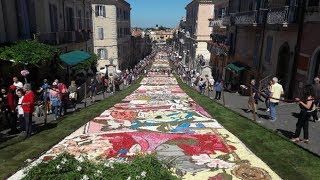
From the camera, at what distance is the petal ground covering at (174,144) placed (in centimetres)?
874

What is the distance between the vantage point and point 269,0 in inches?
1033

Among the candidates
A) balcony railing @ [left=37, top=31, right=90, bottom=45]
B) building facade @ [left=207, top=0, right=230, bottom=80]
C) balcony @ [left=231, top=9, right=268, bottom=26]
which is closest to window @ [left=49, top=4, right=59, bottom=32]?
balcony railing @ [left=37, top=31, right=90, bottom=45]

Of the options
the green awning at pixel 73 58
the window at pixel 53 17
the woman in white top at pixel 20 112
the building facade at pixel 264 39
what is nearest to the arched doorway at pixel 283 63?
the building facade at pixel 264 39

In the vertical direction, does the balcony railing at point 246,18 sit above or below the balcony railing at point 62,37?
above

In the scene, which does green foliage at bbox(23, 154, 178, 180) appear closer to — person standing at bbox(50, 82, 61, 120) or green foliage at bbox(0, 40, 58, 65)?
person standing at bbox(50, 82, 61, 120)

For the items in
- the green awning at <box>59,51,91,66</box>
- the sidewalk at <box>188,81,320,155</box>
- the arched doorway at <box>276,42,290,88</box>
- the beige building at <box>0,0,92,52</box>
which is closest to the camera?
the sidewalk at <box>188,81,320,155</box>

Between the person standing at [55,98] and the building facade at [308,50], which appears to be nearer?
the person standing at [55,98]

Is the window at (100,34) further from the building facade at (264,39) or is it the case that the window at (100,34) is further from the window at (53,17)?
the window at (53,17)

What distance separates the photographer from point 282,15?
21844 millimetres

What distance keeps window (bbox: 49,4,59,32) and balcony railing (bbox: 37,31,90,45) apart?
0.70 meters

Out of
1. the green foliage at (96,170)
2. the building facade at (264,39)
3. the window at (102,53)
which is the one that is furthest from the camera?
the window at (102,53)

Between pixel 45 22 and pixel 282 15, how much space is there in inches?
721

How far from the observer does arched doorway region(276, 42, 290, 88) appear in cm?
2281

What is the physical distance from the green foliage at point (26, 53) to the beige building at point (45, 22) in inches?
85.7
